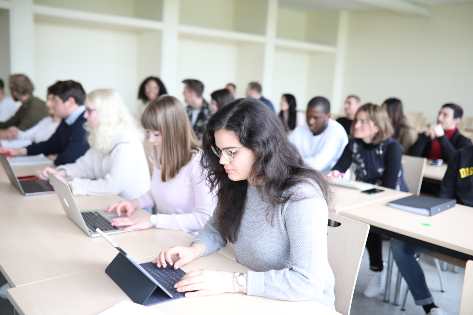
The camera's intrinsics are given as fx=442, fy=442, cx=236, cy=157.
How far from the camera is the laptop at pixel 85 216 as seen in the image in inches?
66.9

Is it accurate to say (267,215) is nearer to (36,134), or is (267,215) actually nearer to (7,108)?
(36,134)

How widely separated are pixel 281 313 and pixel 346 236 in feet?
1.56

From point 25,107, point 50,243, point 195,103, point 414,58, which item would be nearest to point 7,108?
point 25,107

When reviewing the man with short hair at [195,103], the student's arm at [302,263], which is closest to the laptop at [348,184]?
the student's arm at [302,263]

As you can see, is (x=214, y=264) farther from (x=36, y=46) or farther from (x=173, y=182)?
(x=36, y=46)

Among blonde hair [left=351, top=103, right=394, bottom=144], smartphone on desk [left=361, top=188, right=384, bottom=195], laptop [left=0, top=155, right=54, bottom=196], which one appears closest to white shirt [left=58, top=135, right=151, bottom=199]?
laptop [left=0, top=155, right=54, bottom=196]

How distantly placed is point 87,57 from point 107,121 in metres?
4.37

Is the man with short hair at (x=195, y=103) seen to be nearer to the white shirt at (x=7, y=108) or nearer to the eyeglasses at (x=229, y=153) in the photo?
the white shirt at (x=7, y=108)

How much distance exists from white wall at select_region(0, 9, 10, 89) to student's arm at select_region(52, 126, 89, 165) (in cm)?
283

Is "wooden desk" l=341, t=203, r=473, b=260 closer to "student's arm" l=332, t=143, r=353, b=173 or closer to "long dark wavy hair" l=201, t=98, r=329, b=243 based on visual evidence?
"student's arm" l=332, t=143, r=353, b=173

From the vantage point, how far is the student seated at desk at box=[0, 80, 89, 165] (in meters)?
3.01

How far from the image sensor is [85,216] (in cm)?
193

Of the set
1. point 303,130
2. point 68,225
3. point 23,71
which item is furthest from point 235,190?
point 23,71

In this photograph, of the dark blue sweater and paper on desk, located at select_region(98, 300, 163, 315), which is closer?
paper on desk, located at select_region(98, 300, 163, 315)
